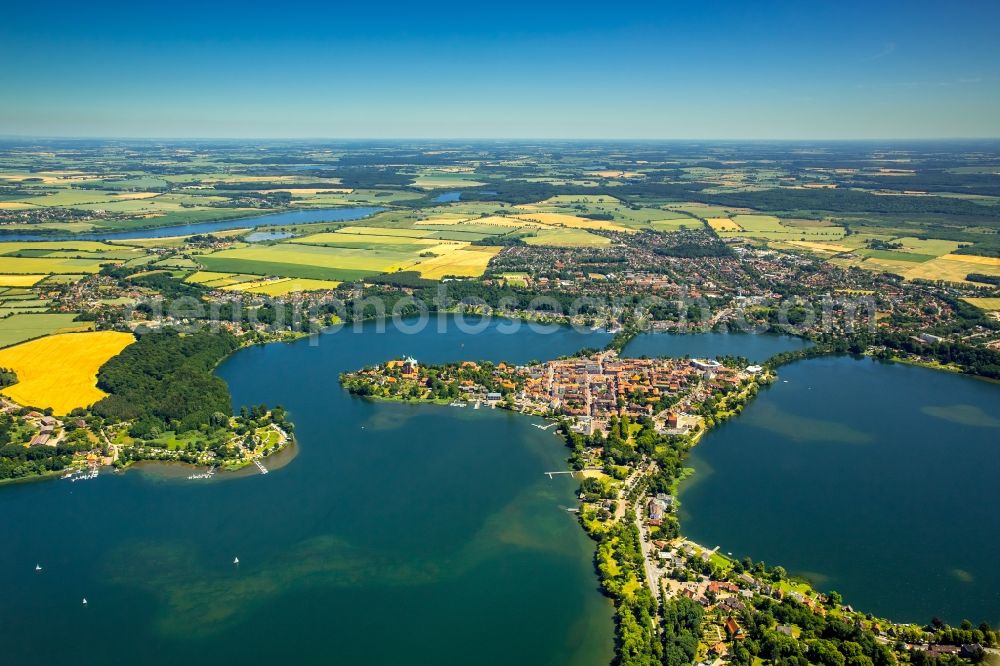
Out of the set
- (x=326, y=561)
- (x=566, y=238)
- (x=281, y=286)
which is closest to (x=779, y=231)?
(x=566, y=238)

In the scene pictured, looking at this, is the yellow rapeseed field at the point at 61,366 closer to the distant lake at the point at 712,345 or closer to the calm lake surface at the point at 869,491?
the calm lake surface at the point at 869,491

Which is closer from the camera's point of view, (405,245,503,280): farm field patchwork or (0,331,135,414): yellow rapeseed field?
(0,331,135,414): yellow rapeseed field

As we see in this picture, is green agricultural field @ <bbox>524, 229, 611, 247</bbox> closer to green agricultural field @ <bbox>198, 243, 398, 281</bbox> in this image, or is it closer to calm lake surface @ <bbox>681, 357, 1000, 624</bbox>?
green agricultural field @ <bbox>198, 243, 398, 281</bbox>

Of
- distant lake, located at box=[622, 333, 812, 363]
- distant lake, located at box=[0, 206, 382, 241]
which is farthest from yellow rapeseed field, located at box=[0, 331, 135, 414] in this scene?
distant lake, located at box=[0, 206, 382, 241]

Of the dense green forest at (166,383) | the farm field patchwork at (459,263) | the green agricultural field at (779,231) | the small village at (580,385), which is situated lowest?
the small village at (580,385)

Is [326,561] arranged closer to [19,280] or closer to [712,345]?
[712,345]

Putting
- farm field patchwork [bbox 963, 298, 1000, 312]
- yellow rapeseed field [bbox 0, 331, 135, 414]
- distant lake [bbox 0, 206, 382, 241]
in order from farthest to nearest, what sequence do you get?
distant lake [bbox 0, 206, 382, 241] → farm field patchwork [bbox 963, 298, 1000, 312] → yellow rapeseed field [bbox 0, 331, 135, 414]

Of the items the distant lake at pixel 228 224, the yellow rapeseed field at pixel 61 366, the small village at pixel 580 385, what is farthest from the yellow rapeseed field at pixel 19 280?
the small village at pixel 580 385
